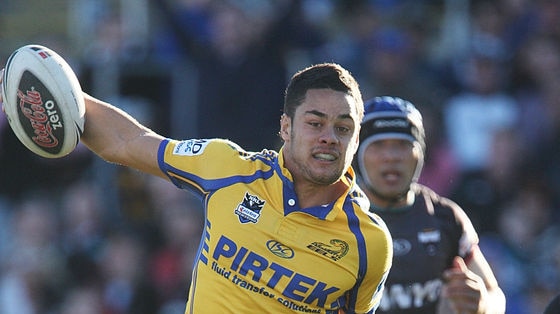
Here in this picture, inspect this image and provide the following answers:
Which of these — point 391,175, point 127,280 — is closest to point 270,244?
point 391,175

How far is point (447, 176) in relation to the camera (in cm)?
1022

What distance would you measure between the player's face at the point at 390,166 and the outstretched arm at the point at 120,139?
63.3 inches

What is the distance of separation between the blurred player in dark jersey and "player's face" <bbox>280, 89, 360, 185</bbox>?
1.36m

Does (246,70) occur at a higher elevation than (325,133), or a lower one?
lower

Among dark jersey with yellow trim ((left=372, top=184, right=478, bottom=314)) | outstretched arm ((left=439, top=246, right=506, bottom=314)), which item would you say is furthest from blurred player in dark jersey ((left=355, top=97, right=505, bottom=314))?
outstretched arm ((left=439, top=246, right=506, bottom=314))

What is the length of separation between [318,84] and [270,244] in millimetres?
757

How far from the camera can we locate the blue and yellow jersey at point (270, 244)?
536 centimetres

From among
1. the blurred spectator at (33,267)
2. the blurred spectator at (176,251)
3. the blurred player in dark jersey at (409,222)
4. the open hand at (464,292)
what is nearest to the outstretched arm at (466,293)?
the open hand at (464,292)

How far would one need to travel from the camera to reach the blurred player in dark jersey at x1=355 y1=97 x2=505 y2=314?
6633 millimetres

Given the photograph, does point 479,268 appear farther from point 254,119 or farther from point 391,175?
point 254,119

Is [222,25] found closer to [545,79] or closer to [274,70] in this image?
[274,70]

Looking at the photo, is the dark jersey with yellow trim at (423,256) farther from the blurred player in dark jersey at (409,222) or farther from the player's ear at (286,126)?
the player's ear at (286,126)

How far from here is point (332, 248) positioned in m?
5.39

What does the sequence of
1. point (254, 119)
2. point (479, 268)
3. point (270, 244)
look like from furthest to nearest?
point (254, 119), point (479, 268), point (270, 244)
